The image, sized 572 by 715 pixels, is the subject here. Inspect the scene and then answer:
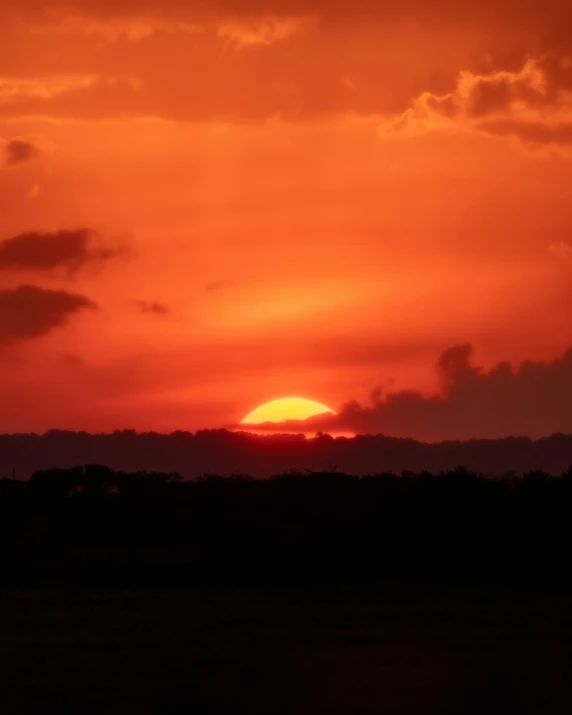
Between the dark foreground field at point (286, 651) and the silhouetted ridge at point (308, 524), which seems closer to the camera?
the dark foreground field at point (286, 651)

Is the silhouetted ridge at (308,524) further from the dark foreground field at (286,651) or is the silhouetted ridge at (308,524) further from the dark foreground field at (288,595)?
the dark foreground field at (286,651)

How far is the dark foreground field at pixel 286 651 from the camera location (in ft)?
60.2

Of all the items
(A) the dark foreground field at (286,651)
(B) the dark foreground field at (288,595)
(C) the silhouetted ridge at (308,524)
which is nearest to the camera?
(A) the dark foreground field at (286,651)

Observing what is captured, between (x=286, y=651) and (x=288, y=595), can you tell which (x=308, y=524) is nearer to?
(x=288, y=595)

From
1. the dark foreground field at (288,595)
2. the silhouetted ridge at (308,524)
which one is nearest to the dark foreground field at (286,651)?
the dark foreground field at (288,595)

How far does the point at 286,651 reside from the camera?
2288cm

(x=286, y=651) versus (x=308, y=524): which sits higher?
(x=308, y=524)

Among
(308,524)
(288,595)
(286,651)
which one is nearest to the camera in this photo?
(286,651)

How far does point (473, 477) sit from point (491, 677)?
1406 inches

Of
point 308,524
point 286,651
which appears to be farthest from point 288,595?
point 308,524

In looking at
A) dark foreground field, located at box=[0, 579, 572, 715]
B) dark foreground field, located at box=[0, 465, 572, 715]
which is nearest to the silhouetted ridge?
dark foreground field, located at box=[0, 465, 572, 715]

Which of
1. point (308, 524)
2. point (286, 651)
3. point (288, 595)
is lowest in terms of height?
point (286, 651)

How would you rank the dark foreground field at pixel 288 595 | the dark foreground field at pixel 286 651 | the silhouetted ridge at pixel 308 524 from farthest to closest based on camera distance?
the silhouetted ridge at pixel 308 524 → the dark foreground field at pixel 288 595 → the dark foreground field at pixel 286 651

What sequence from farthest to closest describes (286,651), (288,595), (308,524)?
1. (308,524)
2. (288,595)
3. (286,651)
